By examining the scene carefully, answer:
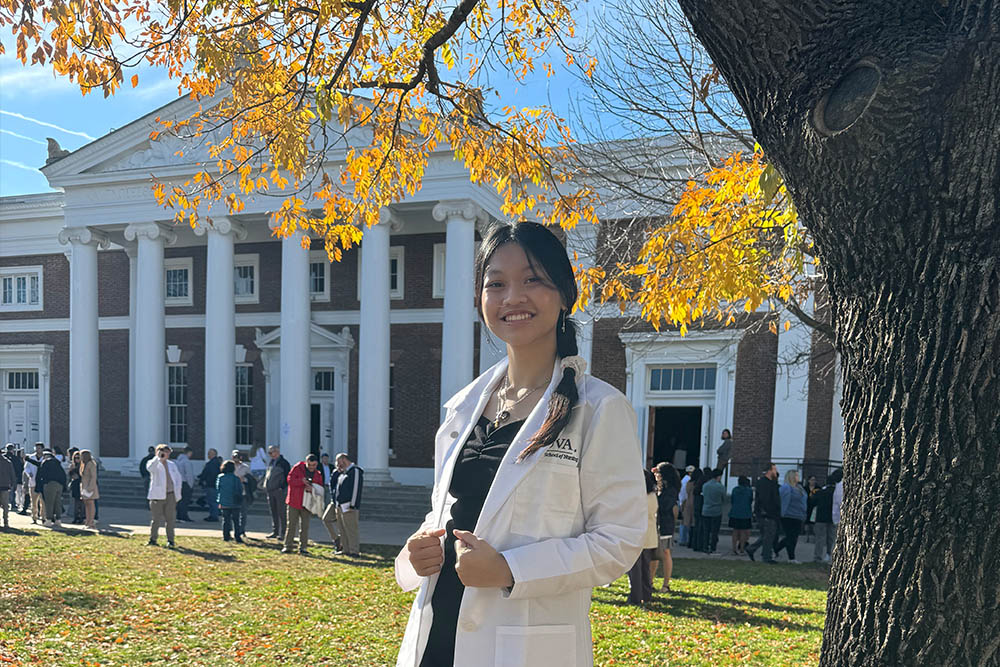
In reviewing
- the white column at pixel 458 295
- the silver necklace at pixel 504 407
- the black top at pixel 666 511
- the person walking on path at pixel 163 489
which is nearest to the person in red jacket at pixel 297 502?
the person walking on path at pixel 163 489

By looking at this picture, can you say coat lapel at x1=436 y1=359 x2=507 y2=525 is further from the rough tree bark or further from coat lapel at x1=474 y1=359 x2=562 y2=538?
the rough tree bark

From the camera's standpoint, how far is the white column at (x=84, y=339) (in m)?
24.9

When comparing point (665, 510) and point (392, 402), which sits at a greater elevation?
point (392, 402)

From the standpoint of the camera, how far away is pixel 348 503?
537 inches

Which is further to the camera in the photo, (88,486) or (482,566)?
(88,486)

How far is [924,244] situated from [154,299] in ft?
83.7

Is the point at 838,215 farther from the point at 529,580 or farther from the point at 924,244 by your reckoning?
the point at 529,580

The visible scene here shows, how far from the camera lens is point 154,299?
959 inches

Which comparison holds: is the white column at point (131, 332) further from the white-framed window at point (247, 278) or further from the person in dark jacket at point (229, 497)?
Result: the person in dark jacket at point (229, 497)

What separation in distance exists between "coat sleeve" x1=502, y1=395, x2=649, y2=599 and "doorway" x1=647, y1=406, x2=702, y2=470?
71.8 ft

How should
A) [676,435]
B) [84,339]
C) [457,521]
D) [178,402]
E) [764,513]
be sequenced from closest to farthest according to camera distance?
[457,521] → [764,513] → [676,435] → [84,339] → [178,402]

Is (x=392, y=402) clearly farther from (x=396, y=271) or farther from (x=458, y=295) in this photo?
(x=458, y=295)

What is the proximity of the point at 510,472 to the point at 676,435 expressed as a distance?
2248cm

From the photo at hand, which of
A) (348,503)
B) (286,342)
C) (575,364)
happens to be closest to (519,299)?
(575,364)
